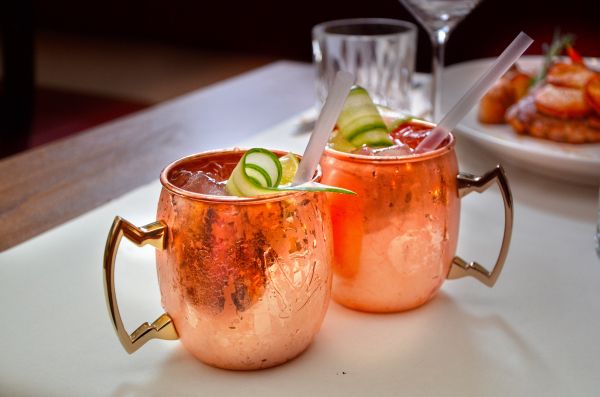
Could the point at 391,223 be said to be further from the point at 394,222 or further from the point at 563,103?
the point at 563,103

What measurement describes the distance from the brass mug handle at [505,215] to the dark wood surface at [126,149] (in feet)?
1.25

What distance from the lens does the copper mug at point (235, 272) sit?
0.41 meters

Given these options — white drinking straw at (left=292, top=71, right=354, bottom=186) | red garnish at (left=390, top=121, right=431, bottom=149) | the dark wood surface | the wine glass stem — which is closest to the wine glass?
the wine glass stem

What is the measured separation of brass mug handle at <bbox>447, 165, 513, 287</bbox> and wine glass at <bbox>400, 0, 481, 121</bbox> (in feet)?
1.28

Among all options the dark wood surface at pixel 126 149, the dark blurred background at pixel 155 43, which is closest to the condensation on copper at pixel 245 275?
the dark wood surface at pixel 126 149

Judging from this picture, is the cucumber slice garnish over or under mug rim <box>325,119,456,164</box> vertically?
over

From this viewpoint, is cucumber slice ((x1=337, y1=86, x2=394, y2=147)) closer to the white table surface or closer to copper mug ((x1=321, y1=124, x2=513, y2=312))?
copper mug ((x1=321, y1=124, x2=513, y2=312))

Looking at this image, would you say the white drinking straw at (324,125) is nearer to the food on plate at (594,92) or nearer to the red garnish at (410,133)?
the red garnish at (410,133)

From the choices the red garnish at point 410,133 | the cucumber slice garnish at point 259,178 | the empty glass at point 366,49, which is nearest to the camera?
the cucumber slice garnish at point 259,178

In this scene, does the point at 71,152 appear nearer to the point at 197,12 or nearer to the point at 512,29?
the point at 512,29

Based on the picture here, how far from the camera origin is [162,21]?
382 centimetres

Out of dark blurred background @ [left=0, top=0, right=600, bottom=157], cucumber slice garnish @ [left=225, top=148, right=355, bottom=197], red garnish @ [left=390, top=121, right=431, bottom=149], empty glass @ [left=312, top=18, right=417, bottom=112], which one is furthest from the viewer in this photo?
dark blurred background @ [left=0, top=0, right=600, bottom=157]

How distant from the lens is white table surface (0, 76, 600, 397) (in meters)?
0.44

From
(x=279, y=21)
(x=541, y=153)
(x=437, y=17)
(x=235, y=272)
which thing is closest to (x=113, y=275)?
(x=235, y=272)
